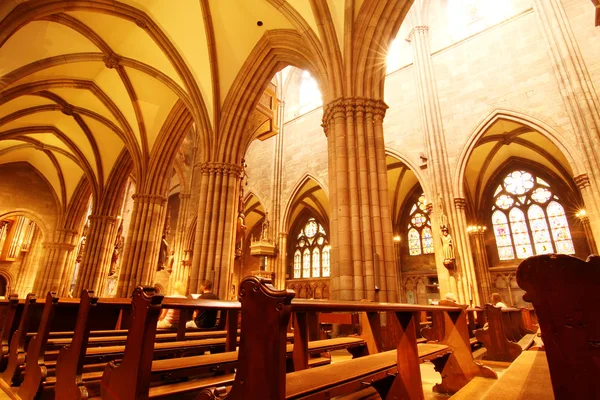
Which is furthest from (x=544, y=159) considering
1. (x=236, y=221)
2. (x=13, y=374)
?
(x=13, y=374)

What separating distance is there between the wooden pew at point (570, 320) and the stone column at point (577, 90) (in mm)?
9987

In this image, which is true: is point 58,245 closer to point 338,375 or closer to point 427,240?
point 427,240

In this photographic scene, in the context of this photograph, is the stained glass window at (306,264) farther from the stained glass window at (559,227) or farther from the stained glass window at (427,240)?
the stained glass window at (559,227)

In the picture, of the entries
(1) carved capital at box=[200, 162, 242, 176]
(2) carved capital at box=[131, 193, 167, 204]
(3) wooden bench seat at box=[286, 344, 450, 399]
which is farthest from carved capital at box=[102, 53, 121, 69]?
(3) wooden bench seat at box=[286, 344, 450, 399]

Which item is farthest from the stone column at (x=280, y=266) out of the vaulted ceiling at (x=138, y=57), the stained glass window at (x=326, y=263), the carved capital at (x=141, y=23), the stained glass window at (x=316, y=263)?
the carved capital at (x=141, y=23)

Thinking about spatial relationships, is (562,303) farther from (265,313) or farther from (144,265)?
(144,265)

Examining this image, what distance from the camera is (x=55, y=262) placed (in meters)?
16.2

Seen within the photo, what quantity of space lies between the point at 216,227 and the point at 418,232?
12.0 metres

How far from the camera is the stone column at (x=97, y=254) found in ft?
42.9

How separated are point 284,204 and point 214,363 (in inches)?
567

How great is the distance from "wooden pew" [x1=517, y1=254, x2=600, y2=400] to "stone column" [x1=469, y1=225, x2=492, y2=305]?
35.7 feet

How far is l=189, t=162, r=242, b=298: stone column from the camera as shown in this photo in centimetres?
870

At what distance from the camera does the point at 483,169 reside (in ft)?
49.7

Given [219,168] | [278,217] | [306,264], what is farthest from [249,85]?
[306,264]
